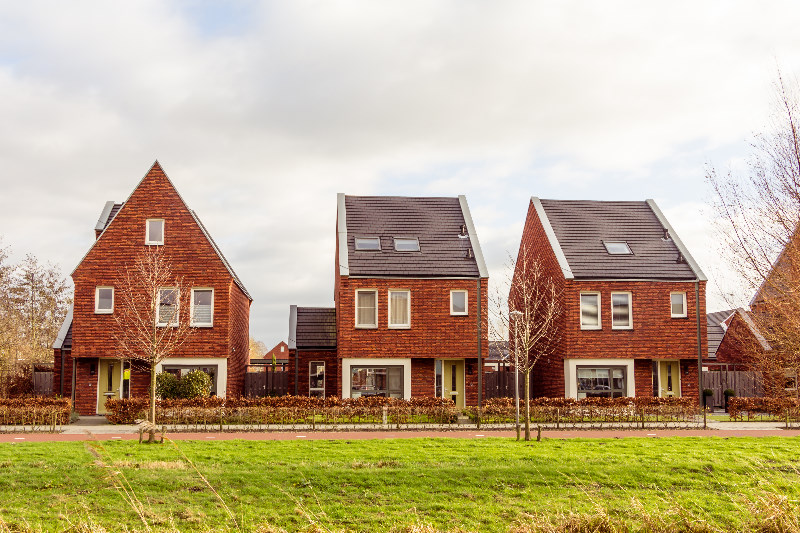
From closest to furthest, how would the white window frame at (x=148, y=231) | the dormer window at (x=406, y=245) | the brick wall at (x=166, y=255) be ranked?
the brick wall at (x=166, y=255) → the white window frame at (x=148, y=231) → the dormer window at (x=406, y=245)

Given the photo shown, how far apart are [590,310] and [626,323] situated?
1487 millimetres

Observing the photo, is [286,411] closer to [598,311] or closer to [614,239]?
[598,311]

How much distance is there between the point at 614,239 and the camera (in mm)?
31078

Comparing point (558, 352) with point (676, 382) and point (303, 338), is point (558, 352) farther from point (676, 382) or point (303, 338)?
point (303, 338)

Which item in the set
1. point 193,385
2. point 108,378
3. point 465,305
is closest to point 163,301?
point 108,378

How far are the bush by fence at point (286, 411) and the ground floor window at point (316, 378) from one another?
6.26 metres

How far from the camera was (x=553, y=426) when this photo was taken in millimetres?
22500

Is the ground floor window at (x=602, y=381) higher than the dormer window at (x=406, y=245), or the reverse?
the dormer window at (x=406, y=245)

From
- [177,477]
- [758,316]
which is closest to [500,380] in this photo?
[758,316]

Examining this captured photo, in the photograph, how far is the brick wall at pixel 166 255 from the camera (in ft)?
88.8

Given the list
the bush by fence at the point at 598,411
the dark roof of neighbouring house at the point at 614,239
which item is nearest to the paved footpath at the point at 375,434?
the bush by fence at the point at 598,411

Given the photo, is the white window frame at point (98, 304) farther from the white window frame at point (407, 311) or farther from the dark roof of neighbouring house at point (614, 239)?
the dark roof of neighbouring house at point (614, 239)

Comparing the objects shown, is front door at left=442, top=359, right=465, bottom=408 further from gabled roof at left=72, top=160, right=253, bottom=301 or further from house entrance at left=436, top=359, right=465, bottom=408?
gabled roof at left=72, top=160, right=253, bottom=301

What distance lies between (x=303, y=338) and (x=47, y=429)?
10984 mm
